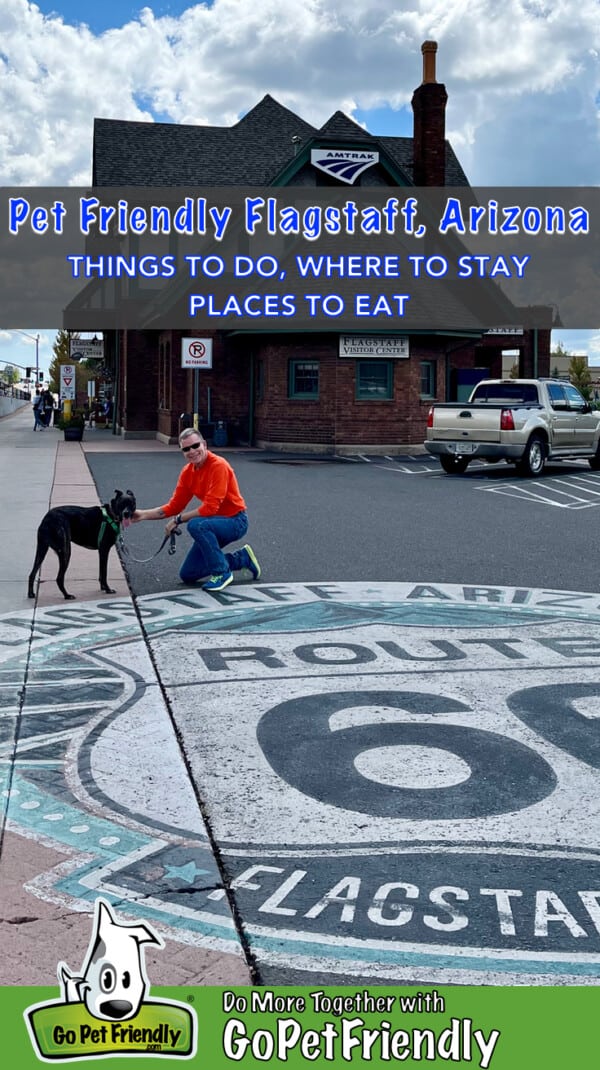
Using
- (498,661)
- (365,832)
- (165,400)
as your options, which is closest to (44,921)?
(365,832)

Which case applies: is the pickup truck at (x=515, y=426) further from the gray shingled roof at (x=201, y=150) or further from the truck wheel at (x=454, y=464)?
the gray shingled roof at (x=201, y=150)

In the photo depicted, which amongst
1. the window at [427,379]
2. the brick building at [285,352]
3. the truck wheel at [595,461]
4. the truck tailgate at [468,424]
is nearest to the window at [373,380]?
the brick building at [285,352]

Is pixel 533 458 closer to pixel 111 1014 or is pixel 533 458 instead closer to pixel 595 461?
pixel 595 461

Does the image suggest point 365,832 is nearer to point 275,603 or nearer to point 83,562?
point 275,603

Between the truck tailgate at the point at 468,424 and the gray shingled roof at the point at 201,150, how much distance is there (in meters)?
19.2

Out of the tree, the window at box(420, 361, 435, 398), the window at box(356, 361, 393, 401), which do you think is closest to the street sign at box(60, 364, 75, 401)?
the window at box(356, 361, 393, 401)

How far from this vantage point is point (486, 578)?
10969 mm

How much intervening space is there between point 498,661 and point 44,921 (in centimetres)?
439

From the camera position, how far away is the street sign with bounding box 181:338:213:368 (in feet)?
101

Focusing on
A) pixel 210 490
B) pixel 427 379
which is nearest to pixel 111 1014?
pixel 210 490

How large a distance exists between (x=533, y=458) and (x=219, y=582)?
14384mm

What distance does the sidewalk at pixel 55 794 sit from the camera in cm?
356

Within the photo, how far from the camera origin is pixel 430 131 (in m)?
37.5

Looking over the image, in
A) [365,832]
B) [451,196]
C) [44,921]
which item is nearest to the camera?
[44,921]
